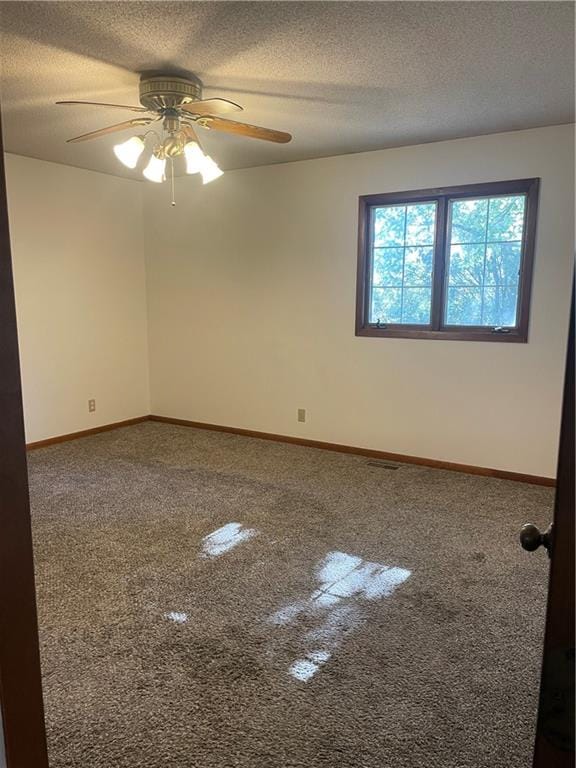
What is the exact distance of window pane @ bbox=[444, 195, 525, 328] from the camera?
372 centimetres

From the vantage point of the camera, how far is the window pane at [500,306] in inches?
148

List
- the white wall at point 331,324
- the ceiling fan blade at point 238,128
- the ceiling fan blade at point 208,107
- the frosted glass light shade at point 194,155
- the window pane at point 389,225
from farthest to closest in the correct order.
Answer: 1. the window pane at point 389,225
2. the white wall at point 331,324
3. the frosted glass light shade at point 194,155
4. the ceiling fan blade at point 238,128
5. the ceiling fan blade at point 208,107

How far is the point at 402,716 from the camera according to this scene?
1.69 m

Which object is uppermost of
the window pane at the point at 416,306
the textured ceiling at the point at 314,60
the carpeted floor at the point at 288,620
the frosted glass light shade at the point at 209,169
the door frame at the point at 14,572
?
the textured ceiling at the point at 314,60

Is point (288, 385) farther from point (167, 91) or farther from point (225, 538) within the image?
point (167, 91)

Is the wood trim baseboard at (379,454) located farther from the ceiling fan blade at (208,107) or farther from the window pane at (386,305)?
the ceiling fan blade at (208,107)

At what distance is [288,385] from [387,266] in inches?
53.0

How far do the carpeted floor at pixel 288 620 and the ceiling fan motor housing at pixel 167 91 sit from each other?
2.29 metres

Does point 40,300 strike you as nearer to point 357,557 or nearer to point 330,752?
point 357,557

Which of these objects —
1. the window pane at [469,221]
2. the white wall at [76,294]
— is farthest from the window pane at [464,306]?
the white wall at [76,294]

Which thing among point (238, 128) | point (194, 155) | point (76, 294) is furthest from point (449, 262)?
point (76, 294)

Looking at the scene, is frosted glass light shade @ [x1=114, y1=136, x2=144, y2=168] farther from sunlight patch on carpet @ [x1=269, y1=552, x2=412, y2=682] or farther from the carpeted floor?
sunlight patch on carpet @ [x1=269, y1=552, x2=412, y2=682]

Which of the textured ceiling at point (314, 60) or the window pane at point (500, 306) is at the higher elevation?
the textured ceiling at point (314, 60)

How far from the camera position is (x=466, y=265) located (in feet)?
12.8
